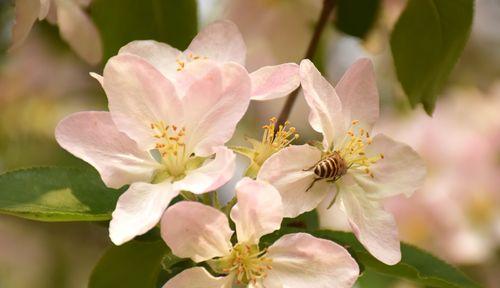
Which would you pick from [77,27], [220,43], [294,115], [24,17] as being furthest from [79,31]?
[294,115]

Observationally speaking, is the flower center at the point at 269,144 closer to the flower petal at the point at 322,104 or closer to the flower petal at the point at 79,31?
the flower petal at the point at 322,104

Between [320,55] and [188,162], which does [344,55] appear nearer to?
[320,55]

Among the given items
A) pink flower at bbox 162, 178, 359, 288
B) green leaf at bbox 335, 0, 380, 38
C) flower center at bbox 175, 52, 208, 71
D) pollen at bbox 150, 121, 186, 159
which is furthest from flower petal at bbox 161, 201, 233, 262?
green leaf at bbox 335, 0, 380, 38

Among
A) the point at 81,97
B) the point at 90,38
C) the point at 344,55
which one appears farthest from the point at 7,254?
the point at 90,38

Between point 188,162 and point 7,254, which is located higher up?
point 188,162

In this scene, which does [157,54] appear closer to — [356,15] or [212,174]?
[212,174]

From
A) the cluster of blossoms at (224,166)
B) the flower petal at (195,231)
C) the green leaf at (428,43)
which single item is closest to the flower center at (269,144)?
the cluster of blossoms at (224,166)

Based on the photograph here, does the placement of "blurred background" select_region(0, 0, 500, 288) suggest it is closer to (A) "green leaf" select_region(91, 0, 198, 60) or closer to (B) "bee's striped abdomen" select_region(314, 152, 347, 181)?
(A) "green leaf" select_region(91, 0, 198, 60)
